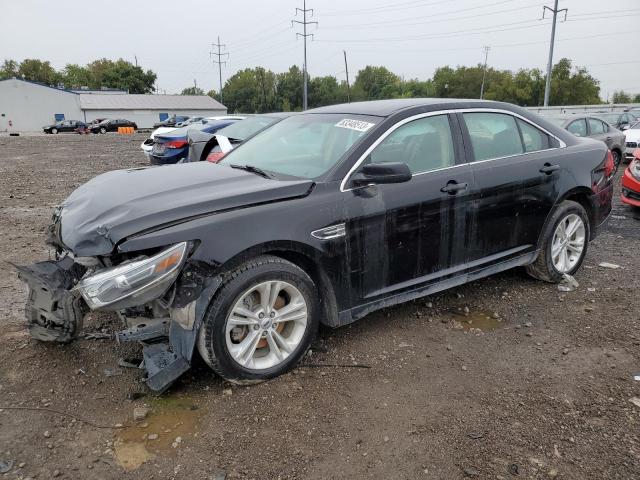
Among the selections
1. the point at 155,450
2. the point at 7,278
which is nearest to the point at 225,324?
the point at 155,450

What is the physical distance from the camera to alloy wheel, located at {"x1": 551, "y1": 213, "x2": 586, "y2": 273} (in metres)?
4.67

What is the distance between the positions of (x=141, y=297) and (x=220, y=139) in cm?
605

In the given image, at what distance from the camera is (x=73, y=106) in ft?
218

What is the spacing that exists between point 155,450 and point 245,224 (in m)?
1.29

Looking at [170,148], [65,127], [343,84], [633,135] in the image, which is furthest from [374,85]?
[170,148]

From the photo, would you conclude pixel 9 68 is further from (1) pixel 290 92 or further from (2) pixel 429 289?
(2) pixel 429 289

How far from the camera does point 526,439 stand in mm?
2631

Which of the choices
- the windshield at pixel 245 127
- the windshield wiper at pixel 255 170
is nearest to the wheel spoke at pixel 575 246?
the windshield wiper at pixel 255 170

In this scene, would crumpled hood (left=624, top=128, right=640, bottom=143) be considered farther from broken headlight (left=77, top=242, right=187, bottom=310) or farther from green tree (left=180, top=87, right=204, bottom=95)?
green tree (left=180, top=87, right=204, bottom=95)

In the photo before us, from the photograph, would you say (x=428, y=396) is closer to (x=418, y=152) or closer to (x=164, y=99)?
(x=418, y=152)

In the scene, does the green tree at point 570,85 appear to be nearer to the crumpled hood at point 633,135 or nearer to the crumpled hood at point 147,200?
the crumpled hood at point 633,135

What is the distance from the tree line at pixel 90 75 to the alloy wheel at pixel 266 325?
98225 mm

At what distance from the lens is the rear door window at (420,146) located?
3.56 metres

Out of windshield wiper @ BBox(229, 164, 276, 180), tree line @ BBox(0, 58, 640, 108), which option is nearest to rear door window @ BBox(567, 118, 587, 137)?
windshield wiper @ BBox(229, 164, 276, 180)
